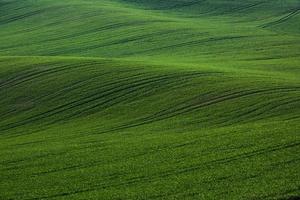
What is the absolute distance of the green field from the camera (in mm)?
20203

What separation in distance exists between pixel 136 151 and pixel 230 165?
4652 mm

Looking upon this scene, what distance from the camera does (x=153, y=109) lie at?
102ft

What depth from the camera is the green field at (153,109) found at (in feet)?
66.3

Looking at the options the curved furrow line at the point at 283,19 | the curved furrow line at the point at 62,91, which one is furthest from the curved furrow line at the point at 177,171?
the curved furrow line at the point at 283,19

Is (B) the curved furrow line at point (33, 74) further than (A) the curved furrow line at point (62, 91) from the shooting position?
Yes

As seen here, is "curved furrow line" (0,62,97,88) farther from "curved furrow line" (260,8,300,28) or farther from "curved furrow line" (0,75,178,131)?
"curved furrow line" (260,8,300,28)

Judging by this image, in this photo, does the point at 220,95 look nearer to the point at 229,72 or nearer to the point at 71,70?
the point at 229,72

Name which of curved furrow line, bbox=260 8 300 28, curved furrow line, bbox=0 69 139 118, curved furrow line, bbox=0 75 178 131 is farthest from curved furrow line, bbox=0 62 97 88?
curved furrow line, bbox=260 8 300 28

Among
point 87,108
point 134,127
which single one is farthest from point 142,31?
point 134,127

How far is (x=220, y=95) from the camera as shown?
105 ft

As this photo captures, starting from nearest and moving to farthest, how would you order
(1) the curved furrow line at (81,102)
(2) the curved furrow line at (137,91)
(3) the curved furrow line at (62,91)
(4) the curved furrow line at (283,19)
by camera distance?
1. (1) the curved furrow line at (81,102)
2. (2) the curved furrow line at (137,91)
3. (3) the curved furrow line at (62,91)
4. (4) the curved furrow line at (283,19)

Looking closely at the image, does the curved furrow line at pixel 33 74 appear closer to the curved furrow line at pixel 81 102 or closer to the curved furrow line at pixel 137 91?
the curved furrow line at pixel 81 102

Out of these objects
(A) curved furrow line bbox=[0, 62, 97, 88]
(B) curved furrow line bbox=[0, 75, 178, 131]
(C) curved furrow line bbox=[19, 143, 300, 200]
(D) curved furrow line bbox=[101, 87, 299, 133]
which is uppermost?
(C) curved furrow line bbox=[19, 143, 300, 200]

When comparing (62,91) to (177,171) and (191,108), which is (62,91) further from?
(177,171)
